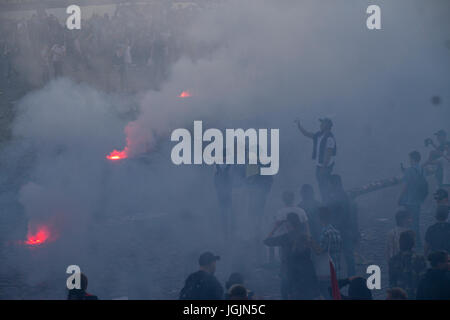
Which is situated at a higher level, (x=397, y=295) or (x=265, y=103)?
(x=265, y=103)

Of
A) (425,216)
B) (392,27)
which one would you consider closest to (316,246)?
(425,216)

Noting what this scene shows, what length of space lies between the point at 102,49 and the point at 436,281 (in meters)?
17.1

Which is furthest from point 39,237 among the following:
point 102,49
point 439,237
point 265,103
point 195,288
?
point 102,49

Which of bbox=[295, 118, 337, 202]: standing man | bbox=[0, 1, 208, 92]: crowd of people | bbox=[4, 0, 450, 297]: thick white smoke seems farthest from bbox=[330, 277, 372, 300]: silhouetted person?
bbox=[0, 1, 208, 92]: crowd of people

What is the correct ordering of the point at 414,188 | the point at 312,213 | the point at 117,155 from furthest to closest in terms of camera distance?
the point at 117,155 → the point at 414,188 → the point at 312,213

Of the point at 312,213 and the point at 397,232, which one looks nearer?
the point at 397,232

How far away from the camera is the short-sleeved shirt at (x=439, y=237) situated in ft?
22.8

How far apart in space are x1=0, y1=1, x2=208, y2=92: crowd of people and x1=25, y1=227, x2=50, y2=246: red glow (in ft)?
30.7

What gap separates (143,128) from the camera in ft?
49.4

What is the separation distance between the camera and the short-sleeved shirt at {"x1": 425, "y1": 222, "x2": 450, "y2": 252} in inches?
273

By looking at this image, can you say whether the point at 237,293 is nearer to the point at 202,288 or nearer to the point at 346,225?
the point at 202,288

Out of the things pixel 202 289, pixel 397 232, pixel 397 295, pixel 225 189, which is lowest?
pixel 397 295

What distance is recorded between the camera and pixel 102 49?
2091cm

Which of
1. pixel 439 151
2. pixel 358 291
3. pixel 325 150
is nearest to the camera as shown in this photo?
pixel 358 291
